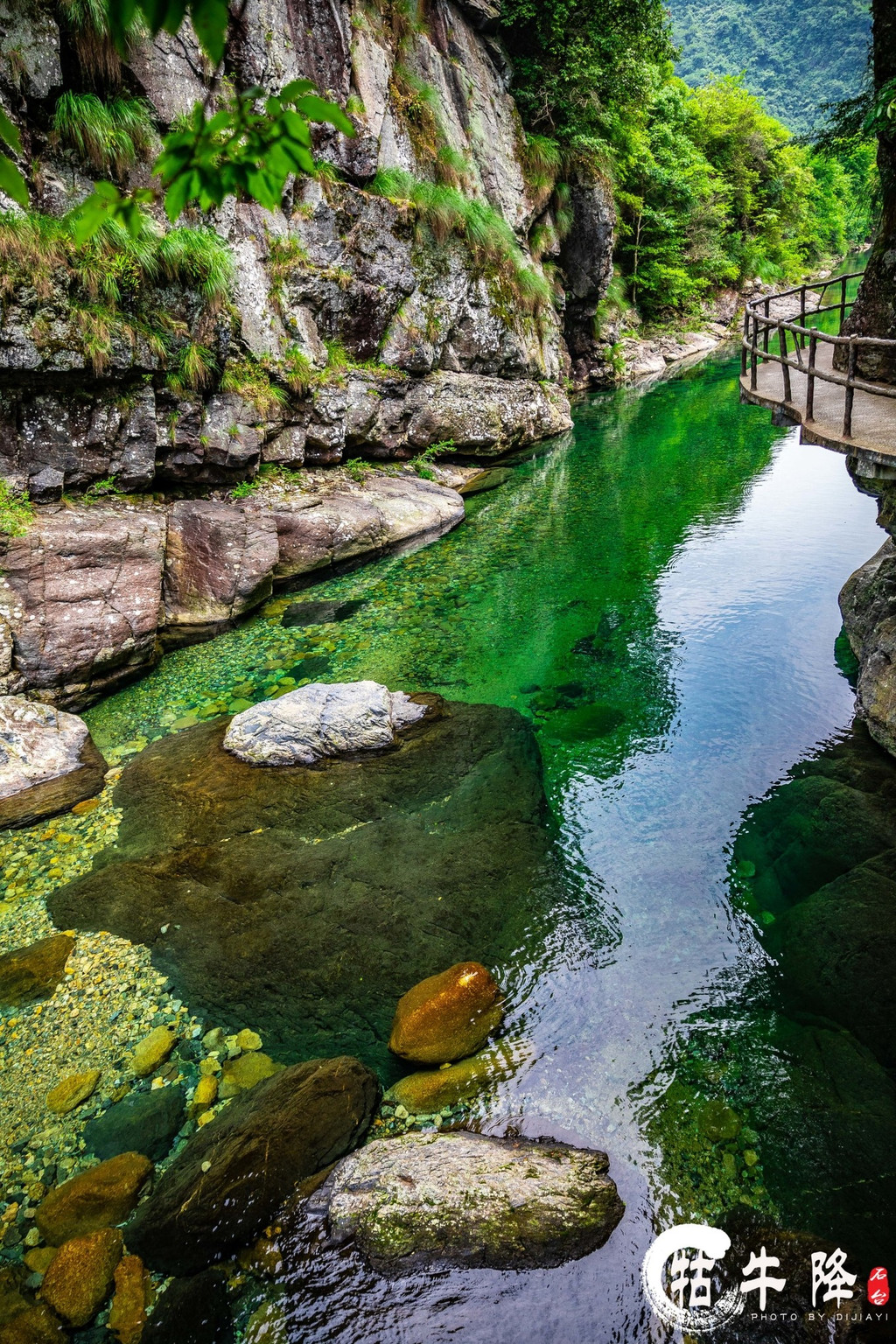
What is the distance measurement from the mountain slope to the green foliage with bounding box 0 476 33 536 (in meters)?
113

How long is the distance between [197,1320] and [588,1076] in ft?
7.06

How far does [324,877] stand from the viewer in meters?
5.28

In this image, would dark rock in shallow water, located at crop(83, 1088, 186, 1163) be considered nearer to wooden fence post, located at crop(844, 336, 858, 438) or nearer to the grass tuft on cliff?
wooden fence post, located at crop(844, 336, 858, 438)

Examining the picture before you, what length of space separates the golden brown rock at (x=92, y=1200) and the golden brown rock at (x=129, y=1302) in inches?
8.7

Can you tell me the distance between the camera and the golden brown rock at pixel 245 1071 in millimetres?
3867

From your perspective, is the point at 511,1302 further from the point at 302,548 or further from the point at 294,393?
the point at 294,393

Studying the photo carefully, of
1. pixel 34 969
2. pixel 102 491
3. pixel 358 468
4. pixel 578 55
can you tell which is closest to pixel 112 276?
pixel 102 491

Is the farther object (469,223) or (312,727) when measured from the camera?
(469,223)

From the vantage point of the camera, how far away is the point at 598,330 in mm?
26469

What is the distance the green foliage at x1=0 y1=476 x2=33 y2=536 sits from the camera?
7.69 metres

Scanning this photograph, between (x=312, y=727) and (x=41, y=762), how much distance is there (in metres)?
2.59

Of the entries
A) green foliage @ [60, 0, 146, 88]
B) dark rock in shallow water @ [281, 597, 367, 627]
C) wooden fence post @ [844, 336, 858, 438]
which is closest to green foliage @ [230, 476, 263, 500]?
dark rock in shallow water @ [281, 597, 367, 627]

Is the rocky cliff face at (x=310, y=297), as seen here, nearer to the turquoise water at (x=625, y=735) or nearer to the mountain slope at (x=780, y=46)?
the turquoise water at (x=625, y=735)

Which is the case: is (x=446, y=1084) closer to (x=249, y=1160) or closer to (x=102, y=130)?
(x=249, y=1160)
